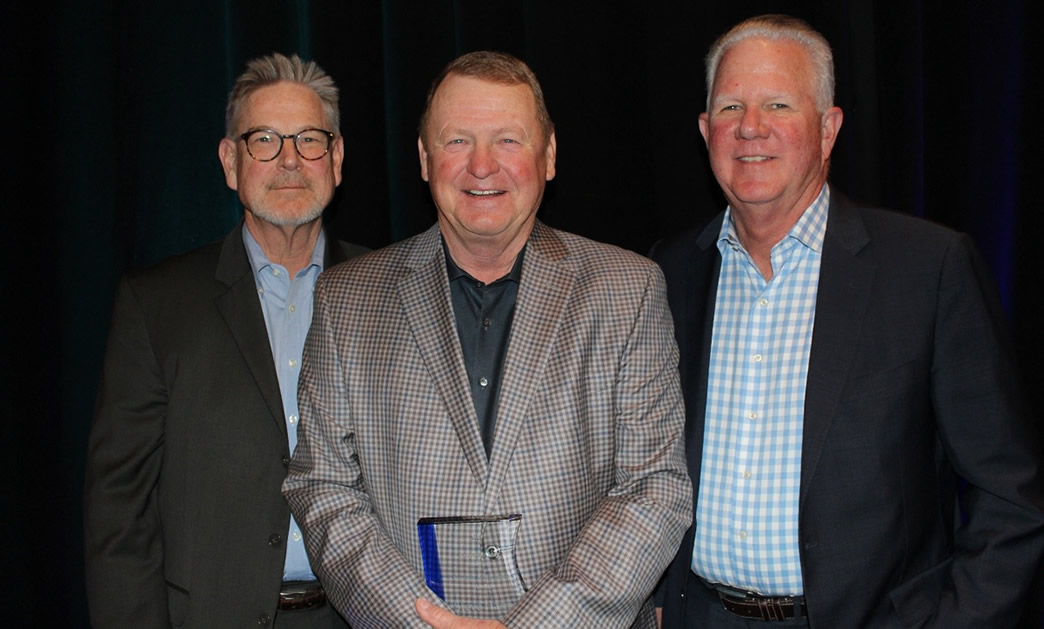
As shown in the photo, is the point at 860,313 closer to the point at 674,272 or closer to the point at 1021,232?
the point at 674,272

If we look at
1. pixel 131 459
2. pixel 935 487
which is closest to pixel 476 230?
pixel 131 459

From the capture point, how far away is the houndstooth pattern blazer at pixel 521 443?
177 centimetres

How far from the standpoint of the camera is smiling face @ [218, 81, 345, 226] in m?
2.26

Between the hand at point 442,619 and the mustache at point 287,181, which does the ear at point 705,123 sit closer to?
the mustache at point 287,181

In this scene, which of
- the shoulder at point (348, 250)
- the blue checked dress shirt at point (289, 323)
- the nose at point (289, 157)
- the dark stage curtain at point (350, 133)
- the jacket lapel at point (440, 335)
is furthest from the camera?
the dark stage curtain at point (350, 133)

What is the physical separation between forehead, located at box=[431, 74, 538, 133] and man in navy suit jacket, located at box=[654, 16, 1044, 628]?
0.52 metres

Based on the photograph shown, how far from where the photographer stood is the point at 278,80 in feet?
7.66

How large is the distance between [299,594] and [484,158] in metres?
1.11

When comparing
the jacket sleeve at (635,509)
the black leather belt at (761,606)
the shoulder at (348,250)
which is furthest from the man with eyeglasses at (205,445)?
the black leather belt at (761,606)

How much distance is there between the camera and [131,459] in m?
2.16

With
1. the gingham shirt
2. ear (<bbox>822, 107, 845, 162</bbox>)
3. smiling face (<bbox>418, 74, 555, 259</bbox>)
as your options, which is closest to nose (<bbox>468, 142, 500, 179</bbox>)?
smiling face (<bbox>418, 74, 555, 259</bbox>)

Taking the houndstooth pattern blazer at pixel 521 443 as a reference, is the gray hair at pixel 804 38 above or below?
above

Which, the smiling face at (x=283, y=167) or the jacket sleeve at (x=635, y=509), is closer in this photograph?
the jacket sleeve at (x=635, y=509)

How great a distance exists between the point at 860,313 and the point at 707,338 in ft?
1.15
